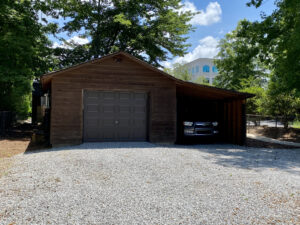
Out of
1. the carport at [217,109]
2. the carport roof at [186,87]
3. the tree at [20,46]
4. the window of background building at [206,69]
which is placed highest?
the window of background building at [206,69]

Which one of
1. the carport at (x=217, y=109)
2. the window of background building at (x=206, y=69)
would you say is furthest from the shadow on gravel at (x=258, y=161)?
the window of background building at (x=206, y=69)

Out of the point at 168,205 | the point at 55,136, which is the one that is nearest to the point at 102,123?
the point at 55,136

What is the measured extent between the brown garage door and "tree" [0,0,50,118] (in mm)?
6999

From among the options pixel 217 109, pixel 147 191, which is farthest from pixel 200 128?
pixel 147 191

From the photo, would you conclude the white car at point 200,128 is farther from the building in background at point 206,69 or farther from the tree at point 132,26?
the building in background at point 206,69

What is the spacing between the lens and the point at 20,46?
1569 cm

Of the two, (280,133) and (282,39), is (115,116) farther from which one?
(280,133)

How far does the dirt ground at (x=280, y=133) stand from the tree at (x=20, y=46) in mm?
16165

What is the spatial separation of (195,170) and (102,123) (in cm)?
551

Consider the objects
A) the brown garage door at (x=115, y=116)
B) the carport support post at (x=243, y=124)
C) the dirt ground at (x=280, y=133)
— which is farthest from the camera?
the dirt ground at (x=280, y=133)

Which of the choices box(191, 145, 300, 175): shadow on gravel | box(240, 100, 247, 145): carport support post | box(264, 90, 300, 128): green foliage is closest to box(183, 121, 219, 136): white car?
box(240, 100, 247, 145): carport support post

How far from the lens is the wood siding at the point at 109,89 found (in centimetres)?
996

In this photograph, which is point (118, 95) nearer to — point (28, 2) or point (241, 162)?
point (241, 162)

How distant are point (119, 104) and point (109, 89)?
803mm
